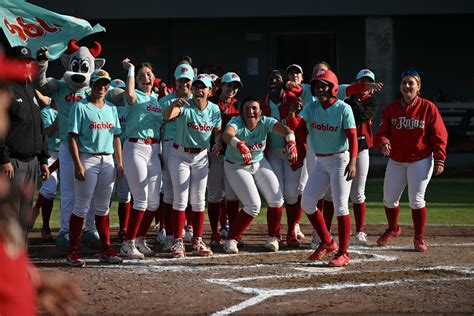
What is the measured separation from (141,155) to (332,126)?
207 cm

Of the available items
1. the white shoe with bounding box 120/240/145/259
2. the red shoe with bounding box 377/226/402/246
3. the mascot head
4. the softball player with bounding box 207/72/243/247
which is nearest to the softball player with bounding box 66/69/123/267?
the white shoe with bounding box 120/240/145/259

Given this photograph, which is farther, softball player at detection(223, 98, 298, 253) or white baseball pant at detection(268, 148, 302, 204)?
white baseball pant at detection(268, 148, 302, 204)

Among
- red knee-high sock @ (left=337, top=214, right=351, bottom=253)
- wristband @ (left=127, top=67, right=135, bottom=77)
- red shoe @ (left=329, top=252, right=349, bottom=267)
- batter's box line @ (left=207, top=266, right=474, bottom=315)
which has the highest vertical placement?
wristband @ (left=127, top=67, right=135, bottom=77)

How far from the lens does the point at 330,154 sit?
10.0 m

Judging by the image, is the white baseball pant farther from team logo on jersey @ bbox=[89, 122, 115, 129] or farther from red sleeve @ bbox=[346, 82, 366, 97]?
team logo on jersey @ bbox=[89, 122, 115, 129]

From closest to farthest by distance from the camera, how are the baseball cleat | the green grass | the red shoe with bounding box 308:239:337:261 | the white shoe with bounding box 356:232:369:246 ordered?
the red shoe with bounding box 308:239:337:261 < the baseball cleat < the white shoe with bounding box 356:232:369:246 < the green grass

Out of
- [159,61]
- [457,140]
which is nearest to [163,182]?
[457,140]

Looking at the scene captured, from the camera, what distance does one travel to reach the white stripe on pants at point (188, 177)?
1053 centimetres

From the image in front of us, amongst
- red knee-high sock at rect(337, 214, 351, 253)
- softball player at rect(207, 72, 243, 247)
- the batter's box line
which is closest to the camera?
the batter's box line

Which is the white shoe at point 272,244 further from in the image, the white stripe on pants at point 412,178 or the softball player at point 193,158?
the white stripe on pants at point 412,178

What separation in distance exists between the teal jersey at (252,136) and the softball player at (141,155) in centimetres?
82

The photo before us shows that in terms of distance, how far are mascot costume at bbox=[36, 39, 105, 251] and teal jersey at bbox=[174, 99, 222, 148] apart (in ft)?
3.72

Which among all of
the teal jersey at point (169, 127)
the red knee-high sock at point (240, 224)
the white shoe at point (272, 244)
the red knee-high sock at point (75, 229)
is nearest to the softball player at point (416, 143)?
the white shoe at point (272, 244)

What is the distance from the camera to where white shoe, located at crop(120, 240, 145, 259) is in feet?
33.9
